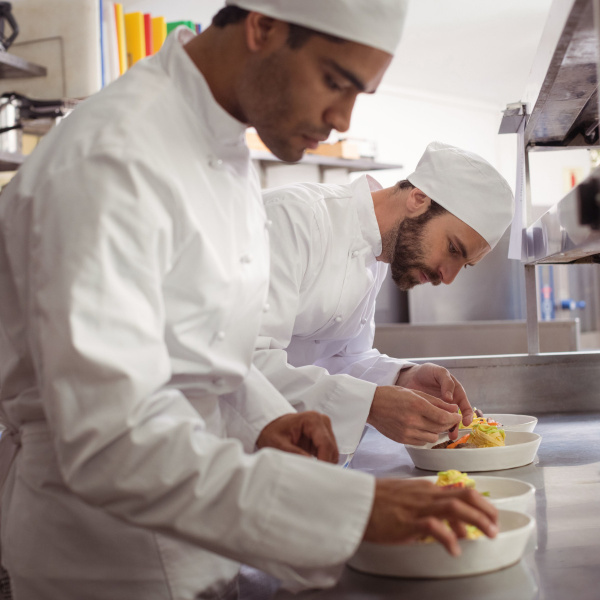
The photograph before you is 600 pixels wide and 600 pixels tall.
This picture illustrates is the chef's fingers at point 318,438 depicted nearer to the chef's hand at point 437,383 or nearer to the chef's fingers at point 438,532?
the chef's fingers at point 438,532

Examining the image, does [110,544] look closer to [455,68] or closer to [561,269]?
[561,269]

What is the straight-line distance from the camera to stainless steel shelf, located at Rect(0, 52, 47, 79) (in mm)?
2844

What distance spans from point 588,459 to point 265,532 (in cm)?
95

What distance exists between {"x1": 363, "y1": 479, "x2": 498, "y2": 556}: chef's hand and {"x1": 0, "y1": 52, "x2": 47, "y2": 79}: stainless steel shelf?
104 inches

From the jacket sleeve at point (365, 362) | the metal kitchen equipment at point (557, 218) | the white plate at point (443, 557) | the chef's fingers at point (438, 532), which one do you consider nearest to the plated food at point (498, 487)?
the white plate at point (443, 557)

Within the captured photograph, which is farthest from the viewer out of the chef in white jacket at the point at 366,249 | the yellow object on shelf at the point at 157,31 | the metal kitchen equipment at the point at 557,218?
the yellow object on shelf at the point at 157,31

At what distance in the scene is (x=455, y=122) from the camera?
7066mm

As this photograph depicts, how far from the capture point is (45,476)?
0.84 meters

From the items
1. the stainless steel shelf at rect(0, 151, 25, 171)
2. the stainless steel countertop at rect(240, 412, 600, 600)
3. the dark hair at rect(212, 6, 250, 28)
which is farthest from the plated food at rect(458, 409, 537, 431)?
the stainless steel shelf at rect(0, 151, 25, 171)

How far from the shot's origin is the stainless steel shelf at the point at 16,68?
9.33 feet

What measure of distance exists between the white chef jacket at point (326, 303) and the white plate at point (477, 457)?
134 millimetres

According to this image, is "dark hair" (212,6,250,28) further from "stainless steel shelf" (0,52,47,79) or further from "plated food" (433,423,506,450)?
"stainless steel shelf" (0,52,47,79)

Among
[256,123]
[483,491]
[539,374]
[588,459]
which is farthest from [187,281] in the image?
[539,374]

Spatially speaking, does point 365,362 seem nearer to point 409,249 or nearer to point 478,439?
point 409,249
